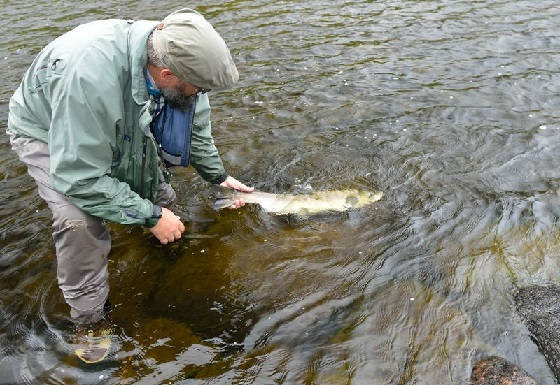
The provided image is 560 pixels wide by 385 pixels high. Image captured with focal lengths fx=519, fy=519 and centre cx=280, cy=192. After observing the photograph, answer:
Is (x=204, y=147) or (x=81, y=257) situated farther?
(x=204, y=147)

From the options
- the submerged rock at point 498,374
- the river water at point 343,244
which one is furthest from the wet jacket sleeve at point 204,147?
the submerged rock at point 498,374

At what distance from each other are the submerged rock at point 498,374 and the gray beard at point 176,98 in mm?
3176

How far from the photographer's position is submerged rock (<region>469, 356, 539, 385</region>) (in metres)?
3.86

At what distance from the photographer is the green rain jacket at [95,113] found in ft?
12.2

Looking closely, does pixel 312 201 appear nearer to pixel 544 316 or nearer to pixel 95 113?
pixel 544 316

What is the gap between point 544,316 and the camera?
4438 mm

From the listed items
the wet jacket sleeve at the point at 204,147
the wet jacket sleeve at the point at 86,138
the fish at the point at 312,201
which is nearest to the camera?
the wet jacket sleeve at the point at 86,138

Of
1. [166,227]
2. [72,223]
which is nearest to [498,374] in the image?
[166,227]

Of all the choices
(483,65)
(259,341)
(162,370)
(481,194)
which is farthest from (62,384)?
(483,65)

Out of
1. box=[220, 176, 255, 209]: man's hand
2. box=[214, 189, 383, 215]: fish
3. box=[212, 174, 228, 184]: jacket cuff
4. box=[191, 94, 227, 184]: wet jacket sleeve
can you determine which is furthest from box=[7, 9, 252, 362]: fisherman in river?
box=[214, 189, 383, 215]: fish

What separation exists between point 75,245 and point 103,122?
3.40ft

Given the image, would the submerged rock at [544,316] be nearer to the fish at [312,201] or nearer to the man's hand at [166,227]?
the fish at [312,201]

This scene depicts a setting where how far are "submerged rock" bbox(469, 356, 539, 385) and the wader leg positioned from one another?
3.14m

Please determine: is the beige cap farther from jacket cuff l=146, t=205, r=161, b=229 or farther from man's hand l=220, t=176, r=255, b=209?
man's hand l=220, t=176, r=255, b=209
